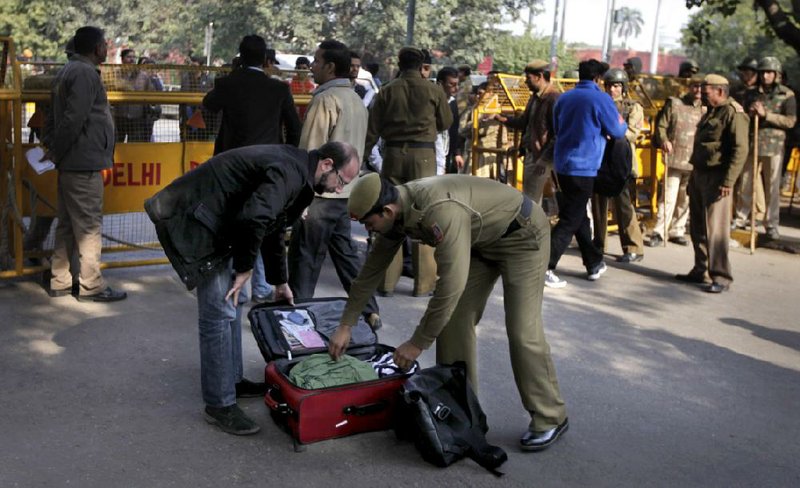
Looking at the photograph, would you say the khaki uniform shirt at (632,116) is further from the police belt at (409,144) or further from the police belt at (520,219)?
the police belt at (520,219)

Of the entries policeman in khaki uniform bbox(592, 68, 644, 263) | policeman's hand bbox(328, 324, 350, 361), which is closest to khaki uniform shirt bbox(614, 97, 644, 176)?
policeman in khaki uniform bbox(592, 68, 644, 263)

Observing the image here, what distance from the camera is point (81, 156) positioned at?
6.79 metres

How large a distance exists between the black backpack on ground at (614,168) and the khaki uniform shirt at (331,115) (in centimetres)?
336

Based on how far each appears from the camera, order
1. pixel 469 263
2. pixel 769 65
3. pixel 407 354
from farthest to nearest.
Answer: pixel 769 65 < pixel 469 263 < pixel 407 354

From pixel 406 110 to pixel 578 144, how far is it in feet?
5.54

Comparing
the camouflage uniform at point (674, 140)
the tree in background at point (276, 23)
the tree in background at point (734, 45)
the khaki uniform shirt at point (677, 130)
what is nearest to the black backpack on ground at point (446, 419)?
the camouflage uniform at point (674, 140)

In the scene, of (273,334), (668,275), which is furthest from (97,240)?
(668,275)

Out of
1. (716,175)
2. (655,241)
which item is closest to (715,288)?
(716,175)

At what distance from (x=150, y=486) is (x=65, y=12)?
48.0m

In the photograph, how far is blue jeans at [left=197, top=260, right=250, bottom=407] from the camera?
4.72 metres

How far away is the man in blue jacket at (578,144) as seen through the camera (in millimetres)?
8352

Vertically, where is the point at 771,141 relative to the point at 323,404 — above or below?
above

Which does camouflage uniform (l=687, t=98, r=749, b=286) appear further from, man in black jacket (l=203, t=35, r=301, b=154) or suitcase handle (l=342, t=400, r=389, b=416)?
suitcase handle (l=342, t=400, r=389, b=416)

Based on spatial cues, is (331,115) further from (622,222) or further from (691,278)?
(622,222)
